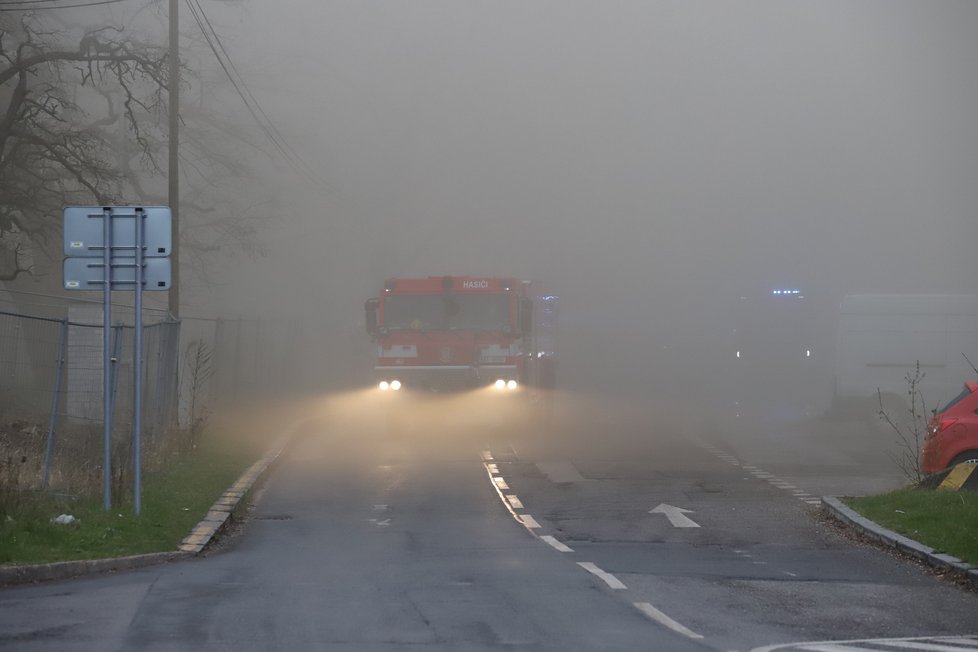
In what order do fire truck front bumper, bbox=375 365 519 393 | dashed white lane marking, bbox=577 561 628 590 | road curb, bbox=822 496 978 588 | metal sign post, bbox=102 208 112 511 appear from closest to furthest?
dashed white lane marking, bbox=577 561 628 590 → road curb, bbox=822 496 978 588 → metal sign post, bbox=102 208 112 511 → fire truck front bumper, bbox=375 365 519 393

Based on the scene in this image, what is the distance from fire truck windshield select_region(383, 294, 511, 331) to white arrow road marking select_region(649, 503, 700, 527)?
10.1 metres

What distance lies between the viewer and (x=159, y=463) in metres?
17.2

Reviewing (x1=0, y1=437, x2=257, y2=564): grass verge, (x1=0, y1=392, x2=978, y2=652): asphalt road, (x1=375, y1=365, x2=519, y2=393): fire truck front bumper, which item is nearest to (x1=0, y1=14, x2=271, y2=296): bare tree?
(x1=375, y1=365, x2=519, y2=393): fire truck front bumper

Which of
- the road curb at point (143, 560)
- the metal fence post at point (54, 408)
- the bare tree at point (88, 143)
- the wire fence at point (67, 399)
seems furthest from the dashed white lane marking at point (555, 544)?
the bare tree at point (88, 143)

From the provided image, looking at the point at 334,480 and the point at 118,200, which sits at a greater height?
the point at 118,200

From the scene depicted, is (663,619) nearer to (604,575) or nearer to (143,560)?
(604,575)

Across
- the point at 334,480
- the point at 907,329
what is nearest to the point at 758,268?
the point at 907,329

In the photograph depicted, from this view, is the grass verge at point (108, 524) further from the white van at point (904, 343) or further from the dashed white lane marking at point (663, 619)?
the white van at point (904, 343)

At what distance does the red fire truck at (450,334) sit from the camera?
24.7 meters

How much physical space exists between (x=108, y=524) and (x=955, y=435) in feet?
31.9

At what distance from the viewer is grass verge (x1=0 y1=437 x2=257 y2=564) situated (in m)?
10.5

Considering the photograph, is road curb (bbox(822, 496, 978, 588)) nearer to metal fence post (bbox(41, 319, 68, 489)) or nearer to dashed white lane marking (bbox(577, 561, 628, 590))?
dashed white lane marking (bbox(577, 561, 628, 590))

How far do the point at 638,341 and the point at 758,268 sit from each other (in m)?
8.62

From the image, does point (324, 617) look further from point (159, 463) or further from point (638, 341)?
point (638, 341)
